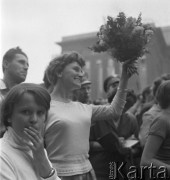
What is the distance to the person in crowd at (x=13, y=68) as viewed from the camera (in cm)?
281

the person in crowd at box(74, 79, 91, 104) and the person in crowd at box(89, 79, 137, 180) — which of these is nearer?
the person in crowd at box(89, 79, 137, 180)

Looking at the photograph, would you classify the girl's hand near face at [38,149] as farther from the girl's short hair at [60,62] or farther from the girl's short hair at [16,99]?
the girl's short hair at [60,62]

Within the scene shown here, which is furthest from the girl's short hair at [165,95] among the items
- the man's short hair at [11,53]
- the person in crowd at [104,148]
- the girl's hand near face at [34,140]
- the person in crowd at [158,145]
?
the girl's hand near face at [34,140]

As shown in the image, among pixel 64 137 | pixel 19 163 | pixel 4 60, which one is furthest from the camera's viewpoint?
pixel 4 60

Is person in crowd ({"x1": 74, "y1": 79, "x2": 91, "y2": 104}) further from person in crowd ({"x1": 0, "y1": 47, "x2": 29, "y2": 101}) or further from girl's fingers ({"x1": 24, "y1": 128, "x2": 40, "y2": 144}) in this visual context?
girl's fingers ({"x1": 24, "y1": 128, "x2": 40, "y2": 144})

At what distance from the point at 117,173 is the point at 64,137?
3.45 ft

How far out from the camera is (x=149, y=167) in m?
2.38

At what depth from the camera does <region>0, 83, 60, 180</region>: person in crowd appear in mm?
1179

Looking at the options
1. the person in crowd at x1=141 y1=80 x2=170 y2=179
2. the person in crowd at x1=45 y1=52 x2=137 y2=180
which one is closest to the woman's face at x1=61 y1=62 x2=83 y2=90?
the person in crowd at x1=45 y1=52 x2=137 y2=180

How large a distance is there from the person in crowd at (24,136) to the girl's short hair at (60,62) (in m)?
1.02

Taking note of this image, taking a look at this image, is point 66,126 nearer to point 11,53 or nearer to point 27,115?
point 27,115

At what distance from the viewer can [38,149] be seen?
1.22m

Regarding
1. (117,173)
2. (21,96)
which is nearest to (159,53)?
(117,173)

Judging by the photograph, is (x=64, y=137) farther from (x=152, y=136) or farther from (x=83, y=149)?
(x=152, y=136)
